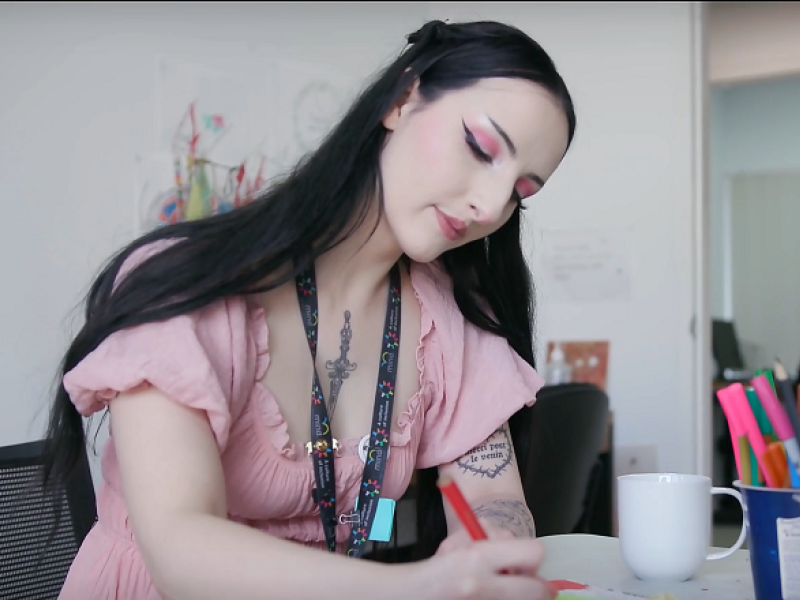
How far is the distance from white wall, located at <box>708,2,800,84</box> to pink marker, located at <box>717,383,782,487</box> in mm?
3543

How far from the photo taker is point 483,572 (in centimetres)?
56

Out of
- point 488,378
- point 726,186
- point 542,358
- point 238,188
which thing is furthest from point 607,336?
point 726,186

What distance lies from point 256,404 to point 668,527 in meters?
0.38

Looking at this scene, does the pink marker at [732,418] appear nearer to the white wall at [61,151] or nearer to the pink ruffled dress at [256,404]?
the pink ruffled dress at [256,404]

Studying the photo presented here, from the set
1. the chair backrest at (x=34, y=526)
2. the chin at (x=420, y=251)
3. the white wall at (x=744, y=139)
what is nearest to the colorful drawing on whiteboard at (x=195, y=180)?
the chair backrest at (x=34, y=526)

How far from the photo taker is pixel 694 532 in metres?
0.79

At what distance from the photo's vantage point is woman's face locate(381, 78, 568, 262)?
816 millimetres

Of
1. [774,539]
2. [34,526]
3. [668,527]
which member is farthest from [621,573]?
[34,526]

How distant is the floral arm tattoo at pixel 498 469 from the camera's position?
2.80 feet

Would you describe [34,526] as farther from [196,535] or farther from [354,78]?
[354,78]

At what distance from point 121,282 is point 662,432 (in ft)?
7.40

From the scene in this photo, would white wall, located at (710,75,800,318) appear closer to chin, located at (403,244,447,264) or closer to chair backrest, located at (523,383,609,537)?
chair backrest, located at (523,383,609,537)

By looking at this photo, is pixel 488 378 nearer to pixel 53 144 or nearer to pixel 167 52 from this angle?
pixel 53 144

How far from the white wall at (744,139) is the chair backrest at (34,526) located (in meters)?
5.05
